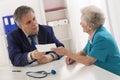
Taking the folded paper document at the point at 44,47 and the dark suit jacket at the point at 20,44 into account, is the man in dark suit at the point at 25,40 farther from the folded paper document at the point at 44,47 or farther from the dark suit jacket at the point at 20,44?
the folded paper document at the point at 44,47

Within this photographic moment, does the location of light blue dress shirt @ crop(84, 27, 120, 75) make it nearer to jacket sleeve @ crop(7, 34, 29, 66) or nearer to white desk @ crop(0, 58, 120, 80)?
white desk @ crop(0, 58, 120, 80)

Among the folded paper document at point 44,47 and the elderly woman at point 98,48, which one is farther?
the folded paper document at point 44,47

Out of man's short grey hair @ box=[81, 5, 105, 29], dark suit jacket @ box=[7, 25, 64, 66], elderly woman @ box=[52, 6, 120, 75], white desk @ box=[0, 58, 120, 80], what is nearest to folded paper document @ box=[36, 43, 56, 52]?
elderly woman @ box=[52, 6, 120, 75]

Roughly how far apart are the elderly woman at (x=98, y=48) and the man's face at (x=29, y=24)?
18.4 inches

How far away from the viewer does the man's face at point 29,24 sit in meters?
2.33

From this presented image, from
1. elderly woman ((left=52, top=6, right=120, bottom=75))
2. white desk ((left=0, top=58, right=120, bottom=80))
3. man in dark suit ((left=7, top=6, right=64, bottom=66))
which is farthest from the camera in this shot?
man in dark suit ((left=7, top=6, right=64, bottom=66))

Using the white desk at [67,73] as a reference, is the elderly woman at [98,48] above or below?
above

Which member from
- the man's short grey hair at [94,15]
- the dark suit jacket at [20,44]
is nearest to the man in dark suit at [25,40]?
the dark suit jacket at [20,44]

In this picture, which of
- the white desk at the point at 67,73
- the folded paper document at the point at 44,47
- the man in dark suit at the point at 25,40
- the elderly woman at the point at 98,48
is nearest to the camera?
the white desk at the point at 67,73

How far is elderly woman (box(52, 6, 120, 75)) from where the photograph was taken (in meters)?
1.88

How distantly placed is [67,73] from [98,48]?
1.05ft

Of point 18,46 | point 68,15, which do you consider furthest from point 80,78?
point 68,15

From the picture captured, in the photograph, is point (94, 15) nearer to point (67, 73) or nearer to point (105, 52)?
point (105, 52)

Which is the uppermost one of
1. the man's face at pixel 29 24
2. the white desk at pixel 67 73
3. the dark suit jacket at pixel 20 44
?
the man's face at pixel 29 24
